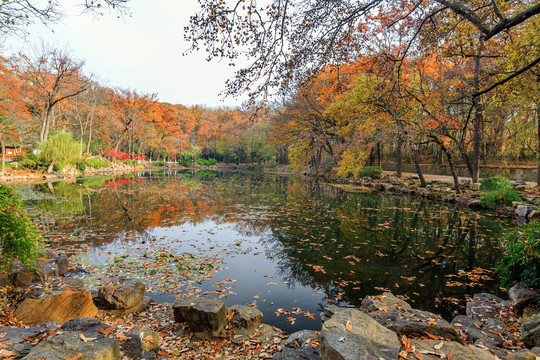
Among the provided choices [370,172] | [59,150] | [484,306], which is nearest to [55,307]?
[484,306]

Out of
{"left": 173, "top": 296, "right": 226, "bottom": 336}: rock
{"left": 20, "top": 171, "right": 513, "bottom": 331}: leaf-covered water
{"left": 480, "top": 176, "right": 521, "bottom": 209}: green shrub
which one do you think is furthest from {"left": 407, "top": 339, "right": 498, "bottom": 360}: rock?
{"left": 480, "top": 176, "right": 521, "bottom": 209}: green shrub

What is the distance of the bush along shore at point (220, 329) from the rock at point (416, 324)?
0.01m

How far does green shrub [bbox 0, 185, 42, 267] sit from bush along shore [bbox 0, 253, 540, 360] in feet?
1.88

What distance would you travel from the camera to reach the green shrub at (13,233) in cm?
381

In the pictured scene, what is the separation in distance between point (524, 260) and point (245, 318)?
15.2 ft

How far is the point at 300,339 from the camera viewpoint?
3428mm

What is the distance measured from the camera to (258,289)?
5375 mm

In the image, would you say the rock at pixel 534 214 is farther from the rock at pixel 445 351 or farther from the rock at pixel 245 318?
the rock at pixel 245 318

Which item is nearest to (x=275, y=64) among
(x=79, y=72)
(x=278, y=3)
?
(x=278, y=3)

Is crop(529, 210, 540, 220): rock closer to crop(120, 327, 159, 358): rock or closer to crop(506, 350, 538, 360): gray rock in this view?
crop(506, 350, 538, 360): gray rock

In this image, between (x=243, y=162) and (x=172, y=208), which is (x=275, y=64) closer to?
(x=172, y=208)

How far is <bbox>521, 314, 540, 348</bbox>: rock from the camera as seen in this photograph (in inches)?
123

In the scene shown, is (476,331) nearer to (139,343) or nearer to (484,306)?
(484,306)

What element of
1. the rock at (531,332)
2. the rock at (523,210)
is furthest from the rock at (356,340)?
the rock at (523,210)
